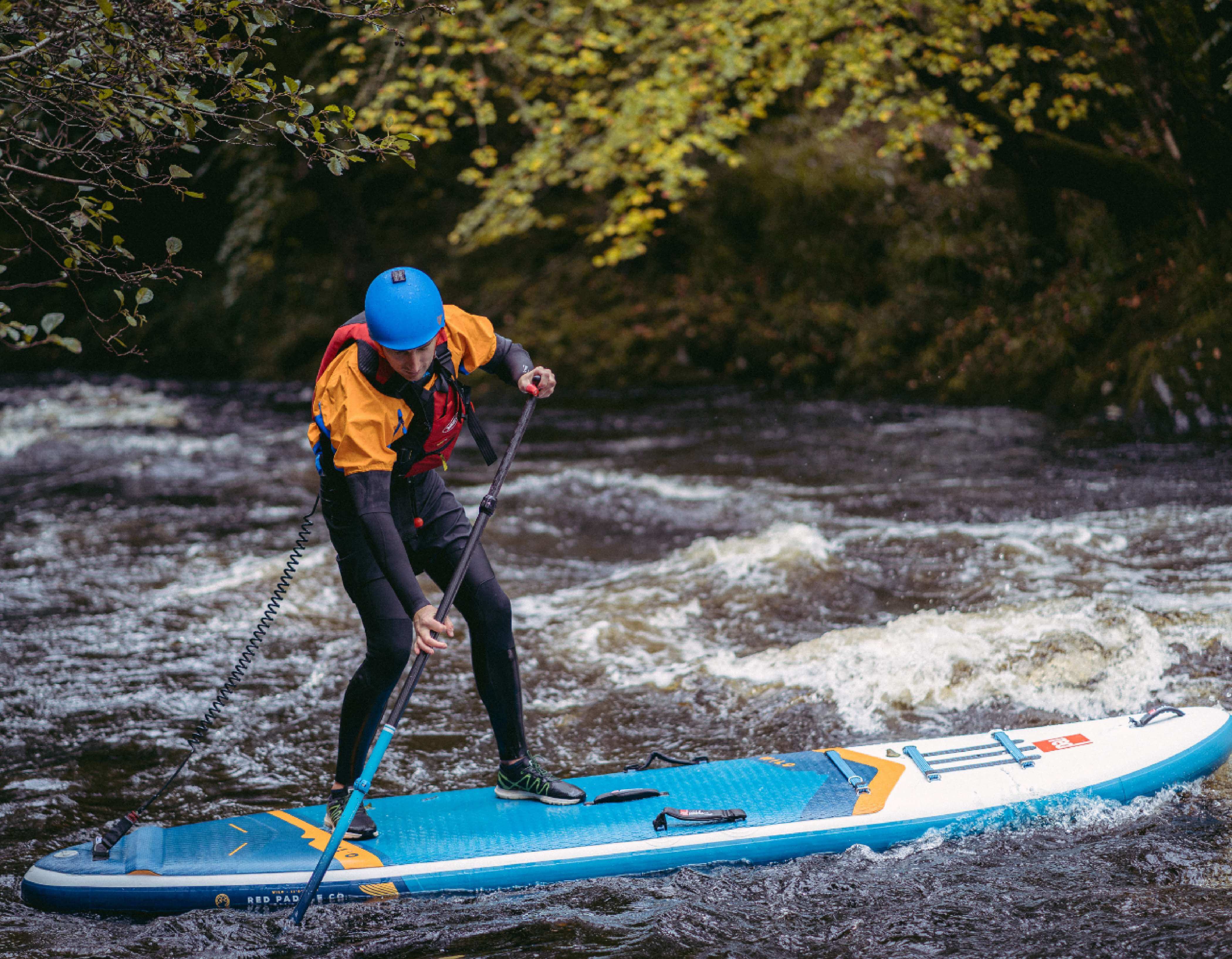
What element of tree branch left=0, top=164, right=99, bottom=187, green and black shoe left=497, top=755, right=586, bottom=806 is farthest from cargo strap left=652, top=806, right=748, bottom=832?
tree branch left=0, top=164, right=99, bottom=187

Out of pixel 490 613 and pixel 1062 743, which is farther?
pixel 1062 743

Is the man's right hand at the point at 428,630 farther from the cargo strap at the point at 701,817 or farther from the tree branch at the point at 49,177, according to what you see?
the tree branch at the point at 49,177

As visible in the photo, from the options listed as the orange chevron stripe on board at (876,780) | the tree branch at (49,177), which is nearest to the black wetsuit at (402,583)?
the tree branch at (49,177)

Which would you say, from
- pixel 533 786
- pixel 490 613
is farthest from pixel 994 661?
pixel 490 613

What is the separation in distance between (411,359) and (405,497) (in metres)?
0.56

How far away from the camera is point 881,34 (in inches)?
363

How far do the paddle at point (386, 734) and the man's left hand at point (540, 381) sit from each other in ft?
0.60

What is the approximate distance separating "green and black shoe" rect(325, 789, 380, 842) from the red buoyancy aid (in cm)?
116

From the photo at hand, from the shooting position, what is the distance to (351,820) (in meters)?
3.46

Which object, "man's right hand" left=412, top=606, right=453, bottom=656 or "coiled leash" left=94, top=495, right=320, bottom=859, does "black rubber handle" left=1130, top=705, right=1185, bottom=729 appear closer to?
"man's right hand" left=412, top=606, right=453, bottom=656

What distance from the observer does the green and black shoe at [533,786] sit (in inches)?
147

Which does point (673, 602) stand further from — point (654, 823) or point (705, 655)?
point (654, 823)

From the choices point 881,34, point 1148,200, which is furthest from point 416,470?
point 1148,200

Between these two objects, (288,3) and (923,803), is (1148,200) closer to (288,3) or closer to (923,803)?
(923,803)
